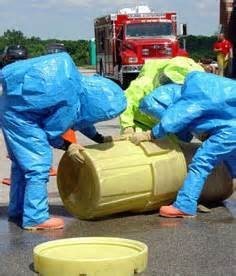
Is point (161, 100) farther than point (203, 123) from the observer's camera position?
Yes

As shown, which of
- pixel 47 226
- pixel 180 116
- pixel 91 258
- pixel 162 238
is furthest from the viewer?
pixel 180 116

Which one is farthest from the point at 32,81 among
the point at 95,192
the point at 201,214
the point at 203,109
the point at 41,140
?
the point at 201,214

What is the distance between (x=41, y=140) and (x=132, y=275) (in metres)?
2.86

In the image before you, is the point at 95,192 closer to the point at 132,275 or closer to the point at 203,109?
the point at 203,109

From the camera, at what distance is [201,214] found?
265 inches

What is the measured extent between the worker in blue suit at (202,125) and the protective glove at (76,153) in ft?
1.77

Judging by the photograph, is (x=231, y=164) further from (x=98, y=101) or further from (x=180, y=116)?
(x=98, y=101)

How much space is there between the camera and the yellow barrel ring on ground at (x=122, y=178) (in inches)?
247

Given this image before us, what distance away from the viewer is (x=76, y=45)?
6569cm

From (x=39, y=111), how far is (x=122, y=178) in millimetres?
873

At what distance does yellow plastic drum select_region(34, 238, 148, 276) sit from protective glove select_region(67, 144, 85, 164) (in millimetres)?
2613

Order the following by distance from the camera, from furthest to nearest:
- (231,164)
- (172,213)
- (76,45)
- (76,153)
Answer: (76,45)
(231,164)
(172,213)
(76,153)

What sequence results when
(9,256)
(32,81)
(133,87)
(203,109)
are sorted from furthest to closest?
(133,87) < (203,109) < (32,81) < (9,256)

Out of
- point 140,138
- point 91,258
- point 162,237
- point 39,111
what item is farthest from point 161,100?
point 91,258
